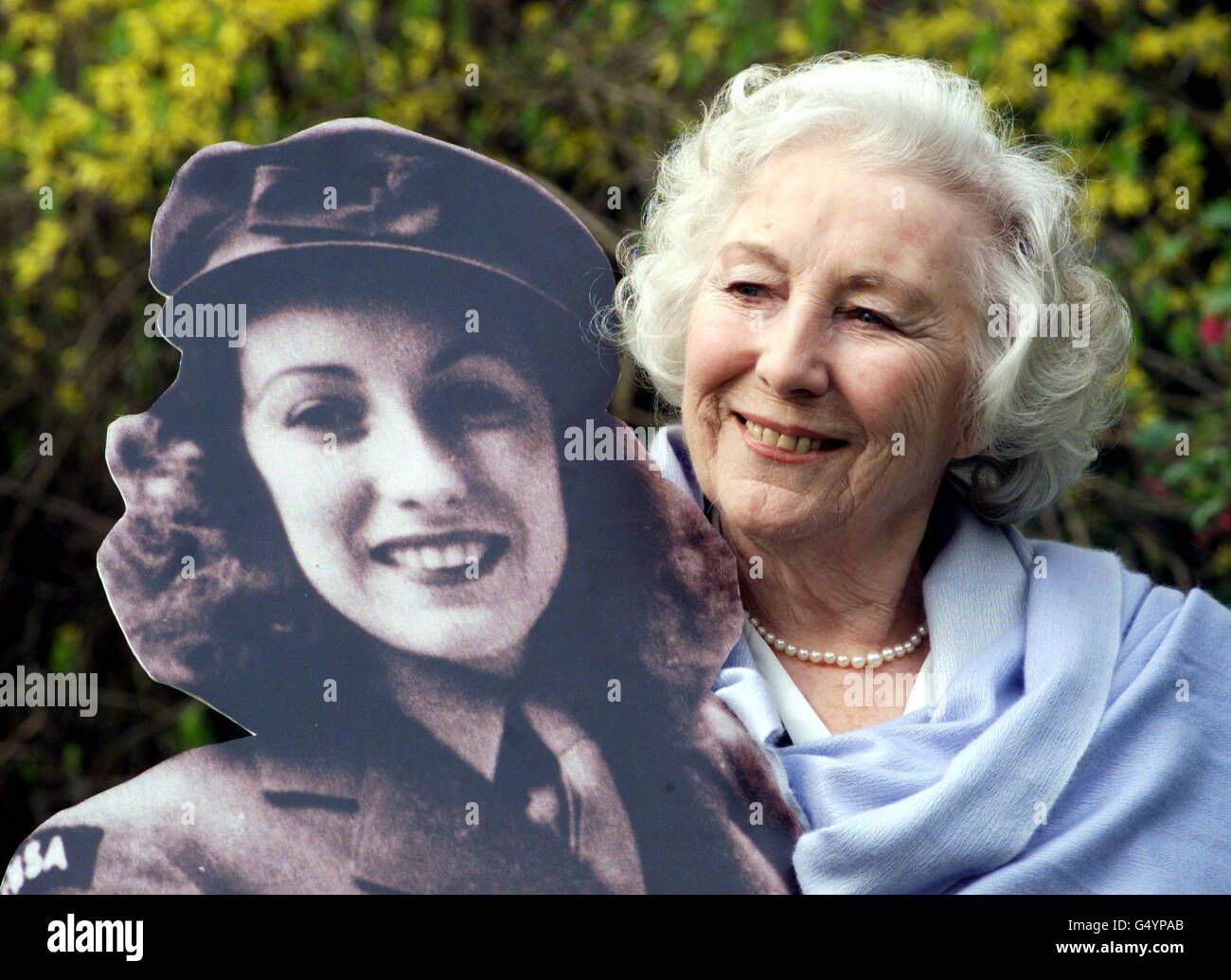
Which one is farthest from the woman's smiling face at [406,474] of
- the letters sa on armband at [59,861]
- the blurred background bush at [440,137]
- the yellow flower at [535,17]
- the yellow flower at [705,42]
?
the yellow flower at [535,17]

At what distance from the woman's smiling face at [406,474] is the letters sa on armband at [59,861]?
1.27ft

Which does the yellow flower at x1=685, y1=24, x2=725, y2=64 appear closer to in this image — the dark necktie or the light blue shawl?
the light blue shawl

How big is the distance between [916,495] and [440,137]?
2.13 metres

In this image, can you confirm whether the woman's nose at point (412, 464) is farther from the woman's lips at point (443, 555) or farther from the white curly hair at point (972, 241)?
the white curly hair at point (972, 241)

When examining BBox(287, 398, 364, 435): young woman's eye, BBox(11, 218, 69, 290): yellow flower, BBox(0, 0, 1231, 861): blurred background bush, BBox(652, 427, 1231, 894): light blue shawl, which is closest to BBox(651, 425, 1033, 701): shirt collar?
BBox(652, 427, 1231, 894): light blue shawl

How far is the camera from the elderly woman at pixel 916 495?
1.52m

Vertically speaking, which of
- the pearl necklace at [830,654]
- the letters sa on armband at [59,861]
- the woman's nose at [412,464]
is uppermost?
the woman's nose at [412,464]

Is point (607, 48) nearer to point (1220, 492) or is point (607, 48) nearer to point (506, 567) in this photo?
point (1220, 492)

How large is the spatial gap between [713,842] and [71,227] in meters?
2.68

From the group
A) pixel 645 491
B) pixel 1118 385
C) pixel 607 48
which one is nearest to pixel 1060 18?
pixel 607 48

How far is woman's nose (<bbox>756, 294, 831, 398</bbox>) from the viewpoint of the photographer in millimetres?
1562

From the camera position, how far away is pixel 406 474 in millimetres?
1610

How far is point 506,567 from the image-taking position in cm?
162

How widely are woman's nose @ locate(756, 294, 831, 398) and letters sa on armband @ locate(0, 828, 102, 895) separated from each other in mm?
962
